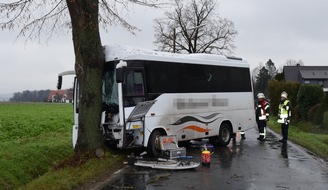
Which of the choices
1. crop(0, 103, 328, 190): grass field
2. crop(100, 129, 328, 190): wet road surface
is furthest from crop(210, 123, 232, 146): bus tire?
crop(0, 103, 328, 190): grass field

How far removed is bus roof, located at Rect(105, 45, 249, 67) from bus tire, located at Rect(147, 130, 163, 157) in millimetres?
2291

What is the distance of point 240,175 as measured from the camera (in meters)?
9.82

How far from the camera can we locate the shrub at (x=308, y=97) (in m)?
26.0

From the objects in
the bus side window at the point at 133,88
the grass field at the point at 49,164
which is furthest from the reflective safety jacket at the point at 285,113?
the bus side window at the point at 133,88

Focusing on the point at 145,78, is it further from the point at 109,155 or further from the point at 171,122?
the point at 109,155

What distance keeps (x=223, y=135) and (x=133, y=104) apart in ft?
17.4

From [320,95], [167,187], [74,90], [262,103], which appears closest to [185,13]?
[320,95]

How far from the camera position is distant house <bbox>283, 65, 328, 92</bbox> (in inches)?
3371

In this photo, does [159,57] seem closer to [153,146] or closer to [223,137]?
[153,146]

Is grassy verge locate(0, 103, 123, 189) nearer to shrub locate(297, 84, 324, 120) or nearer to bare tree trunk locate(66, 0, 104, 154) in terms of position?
bare tree trunk locate(66, 0, 104, 154)

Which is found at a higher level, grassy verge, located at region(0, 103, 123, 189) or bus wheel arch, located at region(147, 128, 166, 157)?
bus wheel arch, located at region(147, 128, 166, 157)

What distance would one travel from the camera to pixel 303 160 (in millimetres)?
12391

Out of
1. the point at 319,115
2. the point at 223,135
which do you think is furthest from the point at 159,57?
the point at 319,115

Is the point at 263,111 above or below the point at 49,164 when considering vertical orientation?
above
